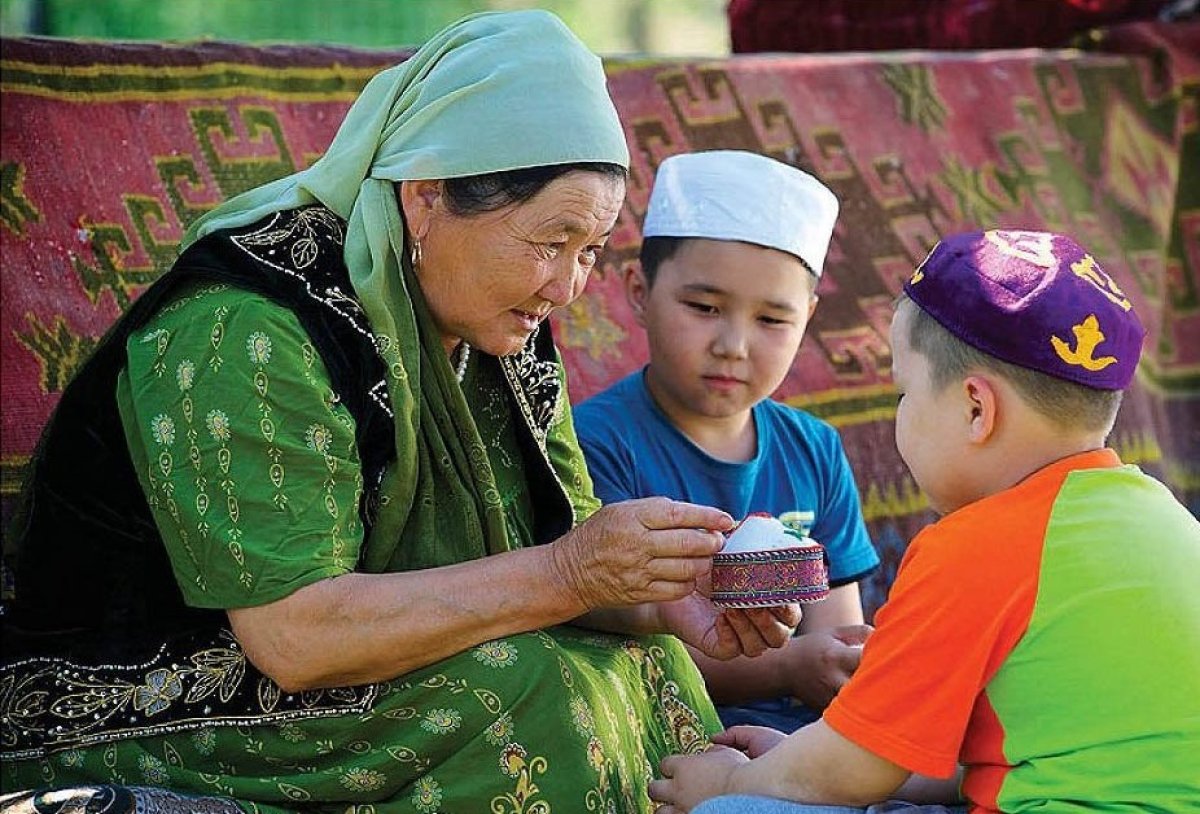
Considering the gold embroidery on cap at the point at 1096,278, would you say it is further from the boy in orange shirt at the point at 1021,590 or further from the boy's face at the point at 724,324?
the boy's face at the point at 724,324

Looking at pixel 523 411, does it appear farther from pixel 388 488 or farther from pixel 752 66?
pixel 752 66

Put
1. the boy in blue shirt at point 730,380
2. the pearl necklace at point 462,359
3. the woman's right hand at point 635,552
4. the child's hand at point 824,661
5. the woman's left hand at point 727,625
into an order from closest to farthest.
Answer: the woman's right hand at point 635,552 → the woman's left hand at point 727,625 → the pearl necklace at point 462,359 → the child's hand at point 824,661 → the boy in blue shirt at point 730,380

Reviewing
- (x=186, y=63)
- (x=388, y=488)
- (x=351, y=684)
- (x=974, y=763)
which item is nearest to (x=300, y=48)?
(x=186, y=63)

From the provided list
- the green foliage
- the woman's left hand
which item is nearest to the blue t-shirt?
the woman's left hand

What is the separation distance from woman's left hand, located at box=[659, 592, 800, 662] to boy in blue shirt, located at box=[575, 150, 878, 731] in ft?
1.24

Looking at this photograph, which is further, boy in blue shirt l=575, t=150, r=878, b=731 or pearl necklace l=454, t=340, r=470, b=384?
boy in blue shirt l=575, t=150, r=878, b=731

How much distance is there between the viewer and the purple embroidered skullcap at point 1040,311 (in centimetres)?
251

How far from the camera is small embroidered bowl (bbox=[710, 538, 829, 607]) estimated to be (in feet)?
9.33

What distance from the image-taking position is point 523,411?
3.20 metres

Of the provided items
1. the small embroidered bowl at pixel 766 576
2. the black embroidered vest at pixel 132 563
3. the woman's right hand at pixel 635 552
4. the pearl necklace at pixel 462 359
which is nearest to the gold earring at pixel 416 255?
the black embroidered vest at pixel 132 563

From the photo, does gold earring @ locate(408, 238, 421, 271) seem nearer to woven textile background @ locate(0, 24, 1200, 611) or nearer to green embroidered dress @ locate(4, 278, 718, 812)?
green embroidered dress @ locate(4, 278, 718, 812)

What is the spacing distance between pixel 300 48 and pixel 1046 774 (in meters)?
2.71

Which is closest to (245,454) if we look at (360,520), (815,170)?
(360,520)

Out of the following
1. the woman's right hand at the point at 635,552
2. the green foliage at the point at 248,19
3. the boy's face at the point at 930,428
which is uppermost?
the boy's face at the point at 930,428
